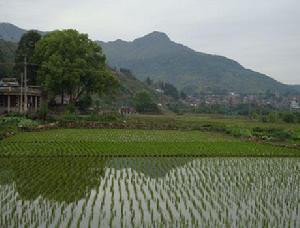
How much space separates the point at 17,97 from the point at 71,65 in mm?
8800

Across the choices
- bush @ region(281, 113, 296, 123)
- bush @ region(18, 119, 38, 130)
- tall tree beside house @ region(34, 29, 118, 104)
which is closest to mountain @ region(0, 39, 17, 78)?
tall tree beside house @ region(34, 29, 118, 104)

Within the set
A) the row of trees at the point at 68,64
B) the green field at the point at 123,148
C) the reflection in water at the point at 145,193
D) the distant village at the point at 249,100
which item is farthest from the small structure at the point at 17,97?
the distant village at the point at 249,100

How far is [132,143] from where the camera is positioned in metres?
31.1

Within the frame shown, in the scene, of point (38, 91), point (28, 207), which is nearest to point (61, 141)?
point (28, 207)

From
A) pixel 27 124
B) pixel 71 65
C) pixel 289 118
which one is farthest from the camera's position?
pixel 289 118

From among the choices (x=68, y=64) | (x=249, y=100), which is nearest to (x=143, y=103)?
(x=68, y=64)

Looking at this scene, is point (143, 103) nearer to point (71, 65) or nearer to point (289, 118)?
point (289, 118)

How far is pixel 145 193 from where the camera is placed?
1488cm

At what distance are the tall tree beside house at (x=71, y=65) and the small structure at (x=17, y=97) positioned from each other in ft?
7.52

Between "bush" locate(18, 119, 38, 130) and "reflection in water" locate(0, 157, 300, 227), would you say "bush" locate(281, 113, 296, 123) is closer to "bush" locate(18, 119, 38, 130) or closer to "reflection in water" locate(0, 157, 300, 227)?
"bush" locate(18, 119, 38, 130)

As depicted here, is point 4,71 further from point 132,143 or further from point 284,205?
point 284,205

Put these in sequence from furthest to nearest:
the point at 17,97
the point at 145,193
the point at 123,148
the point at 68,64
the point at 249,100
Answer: the point at 249,100, the point at 17,97, the point at 68,64, the point at 123,148, the point at 145,193

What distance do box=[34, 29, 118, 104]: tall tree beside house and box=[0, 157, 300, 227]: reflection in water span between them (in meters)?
30.8

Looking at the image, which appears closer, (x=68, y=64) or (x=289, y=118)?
(x=68, y=64)
